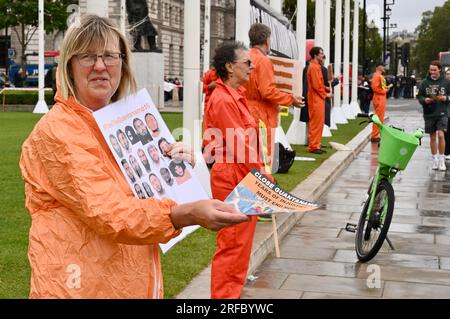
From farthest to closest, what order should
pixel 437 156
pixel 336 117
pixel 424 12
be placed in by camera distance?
pixel 424 12 → pixel 336 117 → pixel 437 156

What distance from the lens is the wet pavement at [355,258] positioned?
6086 mm

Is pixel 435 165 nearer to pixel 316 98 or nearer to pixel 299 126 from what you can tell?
pixel 316 98

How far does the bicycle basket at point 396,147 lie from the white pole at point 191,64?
2.90m

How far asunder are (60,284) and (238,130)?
3.34 meters

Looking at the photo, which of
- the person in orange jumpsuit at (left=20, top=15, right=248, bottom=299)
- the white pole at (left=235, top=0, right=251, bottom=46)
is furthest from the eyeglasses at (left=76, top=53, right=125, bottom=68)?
the white pole at (left=235, top=0, right=251, bottom=46)

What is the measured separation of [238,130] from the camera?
220 inches

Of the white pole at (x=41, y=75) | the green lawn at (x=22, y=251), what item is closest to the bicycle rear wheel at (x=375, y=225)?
the green lawn at (x=22, y=251)

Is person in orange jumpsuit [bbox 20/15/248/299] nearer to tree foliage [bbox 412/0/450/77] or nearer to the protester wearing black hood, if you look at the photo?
the protester wearing black hood

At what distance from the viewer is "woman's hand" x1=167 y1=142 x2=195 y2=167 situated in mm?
2605

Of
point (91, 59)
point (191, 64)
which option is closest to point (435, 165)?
point (191, 64)

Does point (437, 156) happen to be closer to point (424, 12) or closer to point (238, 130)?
point (238, 130)

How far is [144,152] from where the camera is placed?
2535mm
